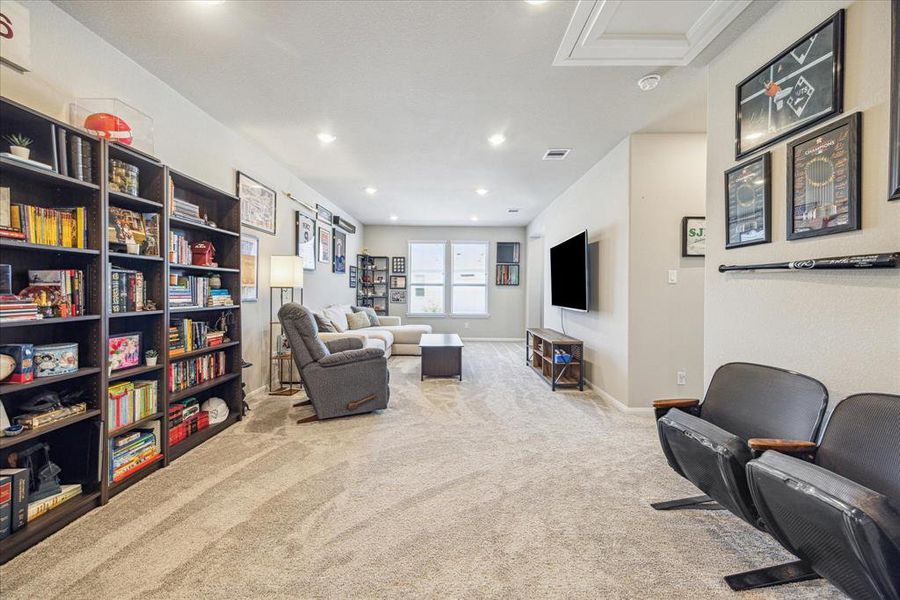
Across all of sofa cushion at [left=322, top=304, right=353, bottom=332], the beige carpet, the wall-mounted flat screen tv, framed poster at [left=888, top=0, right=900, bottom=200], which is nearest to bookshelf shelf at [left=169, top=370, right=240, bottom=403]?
the beige carpet

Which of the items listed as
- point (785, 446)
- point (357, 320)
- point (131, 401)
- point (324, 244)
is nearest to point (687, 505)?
point (785, 446)

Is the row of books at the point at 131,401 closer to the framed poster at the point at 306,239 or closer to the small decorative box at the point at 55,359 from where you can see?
the small decorative box at the point at 55,359

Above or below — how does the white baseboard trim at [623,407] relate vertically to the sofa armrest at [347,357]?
below

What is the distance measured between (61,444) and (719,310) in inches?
150

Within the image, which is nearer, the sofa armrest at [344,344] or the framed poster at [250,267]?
the framed poster at [250,267]

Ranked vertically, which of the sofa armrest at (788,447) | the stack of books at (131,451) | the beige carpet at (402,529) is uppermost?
the sofa armrest at (788,447)

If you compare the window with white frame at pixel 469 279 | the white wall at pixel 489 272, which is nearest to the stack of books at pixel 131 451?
the white wall at pixel 489 272

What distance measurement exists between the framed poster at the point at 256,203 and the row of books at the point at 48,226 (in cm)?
176

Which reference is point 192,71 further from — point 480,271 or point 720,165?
point 480,271

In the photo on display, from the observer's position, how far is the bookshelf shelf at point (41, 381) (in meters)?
1.59

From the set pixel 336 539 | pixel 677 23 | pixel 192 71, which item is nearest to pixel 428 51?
pixel 677 23

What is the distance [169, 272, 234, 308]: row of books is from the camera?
8.59ft

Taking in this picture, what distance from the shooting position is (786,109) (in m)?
1.84

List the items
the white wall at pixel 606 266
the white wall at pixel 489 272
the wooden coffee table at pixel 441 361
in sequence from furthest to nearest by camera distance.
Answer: the white wall at pixel 489 272 < the wooden coffee table at pixel 441 361 < the white wall at pixel 606 266
